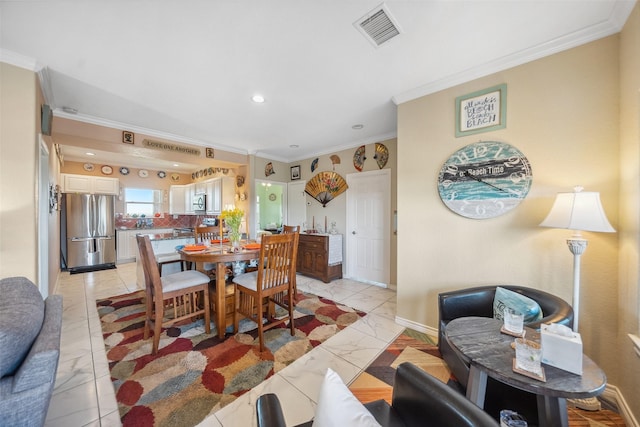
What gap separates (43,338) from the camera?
3.45 feet

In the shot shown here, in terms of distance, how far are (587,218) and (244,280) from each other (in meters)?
2.76

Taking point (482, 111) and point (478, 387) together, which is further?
point (482, 111)

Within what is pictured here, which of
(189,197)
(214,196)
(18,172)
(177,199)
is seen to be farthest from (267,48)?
(177,199)

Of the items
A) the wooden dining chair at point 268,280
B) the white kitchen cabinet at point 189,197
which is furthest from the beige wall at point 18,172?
the white kitchen cabinet at point 189,197

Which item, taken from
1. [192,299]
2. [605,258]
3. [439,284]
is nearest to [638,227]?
[605,258]

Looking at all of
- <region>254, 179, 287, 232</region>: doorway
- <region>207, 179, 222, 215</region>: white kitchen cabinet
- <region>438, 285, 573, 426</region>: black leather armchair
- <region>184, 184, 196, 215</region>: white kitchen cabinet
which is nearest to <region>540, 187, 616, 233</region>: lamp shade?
<region>438, 285, 573, 426</region>: black leather armchair

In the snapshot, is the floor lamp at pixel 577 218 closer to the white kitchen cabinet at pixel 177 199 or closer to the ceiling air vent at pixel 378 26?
the ceiling air vent at pixel 378 26

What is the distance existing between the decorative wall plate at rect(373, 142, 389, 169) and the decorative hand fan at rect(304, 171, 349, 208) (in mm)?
779

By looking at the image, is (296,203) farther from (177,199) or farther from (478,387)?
(478,387)

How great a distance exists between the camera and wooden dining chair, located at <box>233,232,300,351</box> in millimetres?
2141

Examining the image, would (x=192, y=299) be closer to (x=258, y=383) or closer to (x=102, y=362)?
(x=102, y=362)

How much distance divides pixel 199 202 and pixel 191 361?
4.76 meters

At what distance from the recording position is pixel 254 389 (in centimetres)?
167

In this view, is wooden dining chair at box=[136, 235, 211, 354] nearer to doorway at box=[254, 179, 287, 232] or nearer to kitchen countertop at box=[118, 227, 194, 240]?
kitchen countertop at box=[118, 227, 194, 240]
